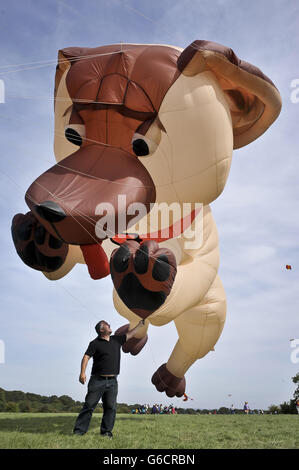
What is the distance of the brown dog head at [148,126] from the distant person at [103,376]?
39.5 inches

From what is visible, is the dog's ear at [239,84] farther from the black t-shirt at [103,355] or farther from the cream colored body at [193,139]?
the black t-shirt at [103,355]

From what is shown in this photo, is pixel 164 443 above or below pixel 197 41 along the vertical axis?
below

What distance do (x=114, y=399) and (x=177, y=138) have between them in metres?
2.50

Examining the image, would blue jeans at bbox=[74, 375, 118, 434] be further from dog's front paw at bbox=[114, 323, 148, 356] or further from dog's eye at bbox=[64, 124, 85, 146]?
dog's front paw at bbox=[114, 323, 148, 356]

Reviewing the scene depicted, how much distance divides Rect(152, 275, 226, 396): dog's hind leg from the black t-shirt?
1452mm

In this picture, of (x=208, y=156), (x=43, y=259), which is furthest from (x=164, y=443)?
(x=208, y=156)

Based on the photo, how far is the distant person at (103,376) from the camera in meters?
3.97

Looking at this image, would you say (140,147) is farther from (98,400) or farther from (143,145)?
(98,400)

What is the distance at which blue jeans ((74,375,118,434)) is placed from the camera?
3.96m

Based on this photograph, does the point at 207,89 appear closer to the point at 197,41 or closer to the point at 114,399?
the point at 197,41

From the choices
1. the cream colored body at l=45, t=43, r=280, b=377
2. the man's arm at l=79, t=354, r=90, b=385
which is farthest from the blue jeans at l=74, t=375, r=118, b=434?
the cream colored body at l=45, t=43, r=280, b=377

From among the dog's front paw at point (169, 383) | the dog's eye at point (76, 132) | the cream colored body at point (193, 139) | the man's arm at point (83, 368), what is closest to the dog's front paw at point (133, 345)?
the dog's front paw at point (169, 383)

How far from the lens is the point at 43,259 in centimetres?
453

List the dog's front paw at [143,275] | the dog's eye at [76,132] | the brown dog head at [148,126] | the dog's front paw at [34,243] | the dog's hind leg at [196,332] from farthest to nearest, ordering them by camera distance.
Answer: the dog's hind leg at [196,332]
the dog's front paw at [34,243]
the dog's eye at [76,132]
the brown dog head at [148,126]
the dog's front paw at [143,275]
